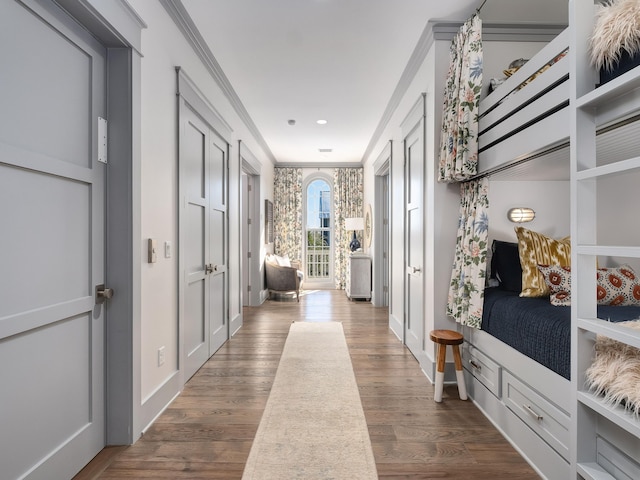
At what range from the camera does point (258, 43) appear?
3.00 metres

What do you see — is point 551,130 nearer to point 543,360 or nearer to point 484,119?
point 484,119

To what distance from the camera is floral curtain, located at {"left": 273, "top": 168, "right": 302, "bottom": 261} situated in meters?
7.76

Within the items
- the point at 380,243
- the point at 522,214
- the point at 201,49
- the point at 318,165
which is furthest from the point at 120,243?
the point at 318,165

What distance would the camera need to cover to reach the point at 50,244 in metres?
1.58

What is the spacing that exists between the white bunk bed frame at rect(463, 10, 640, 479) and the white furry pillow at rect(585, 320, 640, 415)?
4cm

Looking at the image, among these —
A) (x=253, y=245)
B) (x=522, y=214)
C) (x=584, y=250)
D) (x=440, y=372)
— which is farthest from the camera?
(x=253, y=245)

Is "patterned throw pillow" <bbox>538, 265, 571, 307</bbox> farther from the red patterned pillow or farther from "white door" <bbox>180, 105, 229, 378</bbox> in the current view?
"white door" <bbox>180, 105, 229, 378</bbox>

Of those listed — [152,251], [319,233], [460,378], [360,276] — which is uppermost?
[319,233]

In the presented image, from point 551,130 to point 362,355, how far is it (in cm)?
258

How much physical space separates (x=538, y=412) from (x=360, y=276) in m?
4.75

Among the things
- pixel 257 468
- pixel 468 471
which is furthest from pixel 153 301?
pixel 468 471

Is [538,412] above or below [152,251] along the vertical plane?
below

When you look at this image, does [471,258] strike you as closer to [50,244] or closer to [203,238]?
[203,238]

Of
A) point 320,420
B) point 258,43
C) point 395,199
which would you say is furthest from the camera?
point 395,199
